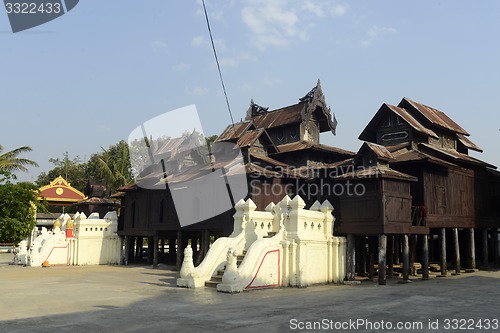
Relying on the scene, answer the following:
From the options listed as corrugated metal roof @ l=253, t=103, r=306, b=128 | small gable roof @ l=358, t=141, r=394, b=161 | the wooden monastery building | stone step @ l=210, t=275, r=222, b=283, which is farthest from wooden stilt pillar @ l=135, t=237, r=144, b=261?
small gable roof @ l=358, t=141, r=394, b=161

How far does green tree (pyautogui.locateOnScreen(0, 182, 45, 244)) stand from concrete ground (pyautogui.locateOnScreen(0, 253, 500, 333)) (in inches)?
364

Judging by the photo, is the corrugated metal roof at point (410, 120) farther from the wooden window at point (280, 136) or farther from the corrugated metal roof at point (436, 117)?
the wooden window at point (280, 136)

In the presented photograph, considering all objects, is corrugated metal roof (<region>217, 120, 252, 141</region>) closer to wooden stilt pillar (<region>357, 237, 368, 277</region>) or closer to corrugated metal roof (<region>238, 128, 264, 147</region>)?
corrugated metal roof (<region>238, 128, 264, 147</region>)

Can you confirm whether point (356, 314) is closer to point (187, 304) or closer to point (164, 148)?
point (187, 304)

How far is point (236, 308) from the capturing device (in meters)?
11.7

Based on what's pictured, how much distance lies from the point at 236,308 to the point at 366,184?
9306mm

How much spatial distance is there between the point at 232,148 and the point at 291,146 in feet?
15.4

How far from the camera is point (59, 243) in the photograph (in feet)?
98.2

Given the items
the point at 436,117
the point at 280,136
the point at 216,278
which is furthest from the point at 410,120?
the point at 216,278

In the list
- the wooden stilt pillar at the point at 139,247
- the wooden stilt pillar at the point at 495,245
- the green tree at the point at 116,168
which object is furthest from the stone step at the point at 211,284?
the green tree at the point at 116,168

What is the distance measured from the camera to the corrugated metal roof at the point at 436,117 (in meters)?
28.0

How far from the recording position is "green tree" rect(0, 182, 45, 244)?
2533 cm

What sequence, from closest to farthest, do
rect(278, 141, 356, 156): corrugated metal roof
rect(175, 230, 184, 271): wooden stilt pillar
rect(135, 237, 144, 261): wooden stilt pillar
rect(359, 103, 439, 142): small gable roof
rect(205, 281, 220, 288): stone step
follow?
rect(205, 281, 220, 288): stone step → rect(175, 230, 184, 271): wooden stilt pillar → rect(359, 103, 439, 142): small gable roof → rect(278, 141, 356, 156): corrugated metal roof → rect(135, 237, 144, 261): wooden stilt pillar

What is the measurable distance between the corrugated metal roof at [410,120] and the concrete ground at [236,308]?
34.8ft
